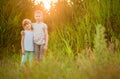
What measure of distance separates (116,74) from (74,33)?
5.67 metres

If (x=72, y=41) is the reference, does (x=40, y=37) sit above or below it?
above

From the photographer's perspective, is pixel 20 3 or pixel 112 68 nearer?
pixel 112 68

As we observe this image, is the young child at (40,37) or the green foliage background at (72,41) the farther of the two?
the young child at (40,37)

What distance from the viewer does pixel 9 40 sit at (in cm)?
1389

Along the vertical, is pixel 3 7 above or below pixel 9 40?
above

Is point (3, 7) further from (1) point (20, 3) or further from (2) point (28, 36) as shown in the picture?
(2) point (28, 36)

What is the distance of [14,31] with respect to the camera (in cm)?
1398

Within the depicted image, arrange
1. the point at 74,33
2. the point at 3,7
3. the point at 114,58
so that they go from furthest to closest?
the point at 3,7 < the point at 74,33 < the point at 114,58

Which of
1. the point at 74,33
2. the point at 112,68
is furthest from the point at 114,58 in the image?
the point at 74,33

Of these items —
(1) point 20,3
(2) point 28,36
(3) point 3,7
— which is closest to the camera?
(2) point 28,36

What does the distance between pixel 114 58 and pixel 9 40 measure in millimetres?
7033

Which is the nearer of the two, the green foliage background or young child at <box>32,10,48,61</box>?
the green foliage background

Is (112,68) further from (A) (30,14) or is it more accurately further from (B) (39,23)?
(A) (30,14)

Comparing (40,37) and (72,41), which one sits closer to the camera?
(40,37)
